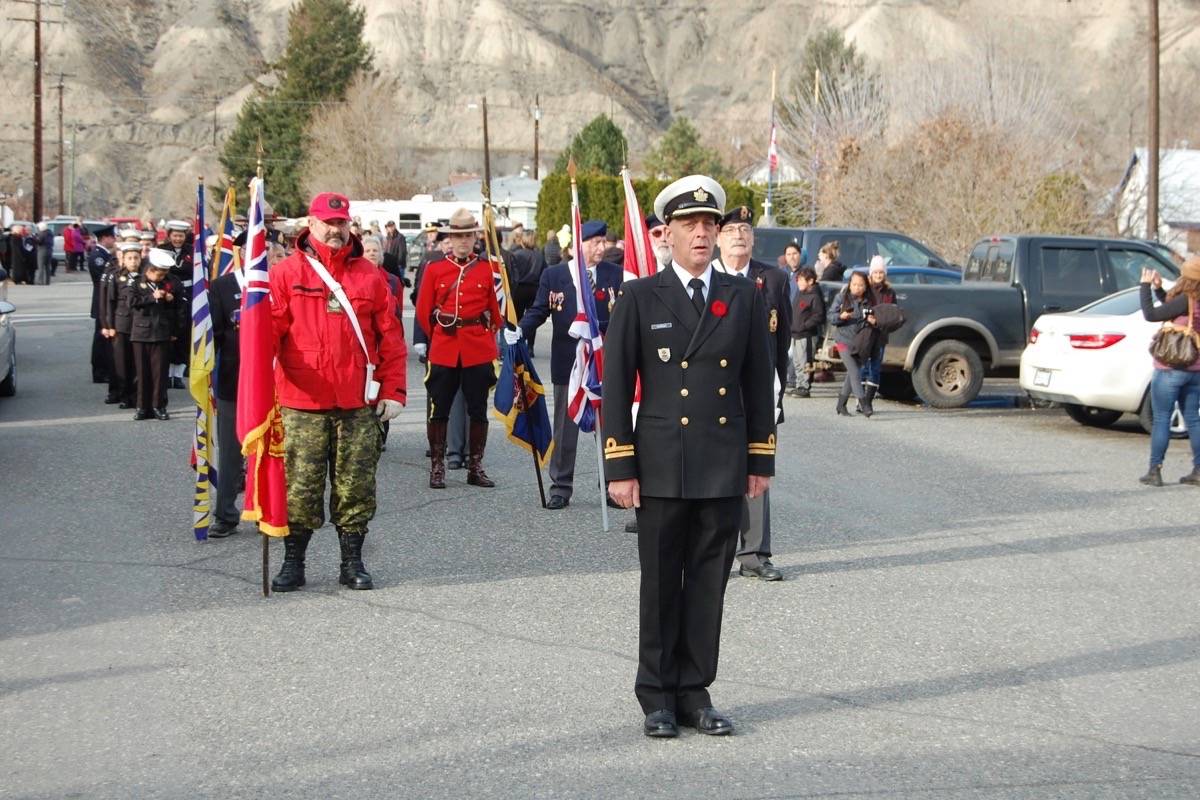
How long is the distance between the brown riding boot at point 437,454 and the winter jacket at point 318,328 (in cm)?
365

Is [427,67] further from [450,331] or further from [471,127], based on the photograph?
[450,331]

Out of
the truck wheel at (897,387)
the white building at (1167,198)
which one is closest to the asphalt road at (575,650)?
the truck wheel at (897,387)

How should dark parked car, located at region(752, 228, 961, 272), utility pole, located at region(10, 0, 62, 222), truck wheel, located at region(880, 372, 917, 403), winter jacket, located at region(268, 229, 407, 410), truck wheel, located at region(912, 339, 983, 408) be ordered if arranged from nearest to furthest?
winter jacket, located at region(268, 229, 407, 410), truck wheel, located at region(912, 339, 983, 408), truck wheel, located at region(880, 372, 917, 403), dark parked car, located at region(752, 228, 961, 272), utility pole, located at region(10, 0, 62, 222)

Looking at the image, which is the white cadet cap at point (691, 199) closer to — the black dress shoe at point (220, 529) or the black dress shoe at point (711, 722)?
the black dress shoe at point (711, 722)

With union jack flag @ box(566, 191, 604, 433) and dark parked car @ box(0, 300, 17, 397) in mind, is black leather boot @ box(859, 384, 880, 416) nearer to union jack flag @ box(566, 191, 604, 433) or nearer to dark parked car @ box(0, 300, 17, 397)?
union jack flag @ box(566, 191, 604, 433)

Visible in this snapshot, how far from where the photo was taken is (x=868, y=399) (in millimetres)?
17828

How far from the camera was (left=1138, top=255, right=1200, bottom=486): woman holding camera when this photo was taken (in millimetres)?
12562

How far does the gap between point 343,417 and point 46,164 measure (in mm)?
156601

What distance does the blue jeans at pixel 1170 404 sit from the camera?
1269 centimetres

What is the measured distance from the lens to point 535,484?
12.4 m

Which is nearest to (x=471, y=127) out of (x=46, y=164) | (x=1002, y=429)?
(x=46, y=164)

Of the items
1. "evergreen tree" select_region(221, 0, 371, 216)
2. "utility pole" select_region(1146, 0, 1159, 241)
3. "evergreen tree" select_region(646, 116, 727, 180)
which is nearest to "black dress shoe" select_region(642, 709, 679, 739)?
"utility pole" select_region(1146, 0, 1159, 241)

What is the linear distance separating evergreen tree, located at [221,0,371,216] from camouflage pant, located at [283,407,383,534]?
84927 mm

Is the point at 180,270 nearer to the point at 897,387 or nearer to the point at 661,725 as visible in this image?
the point at 897,387
